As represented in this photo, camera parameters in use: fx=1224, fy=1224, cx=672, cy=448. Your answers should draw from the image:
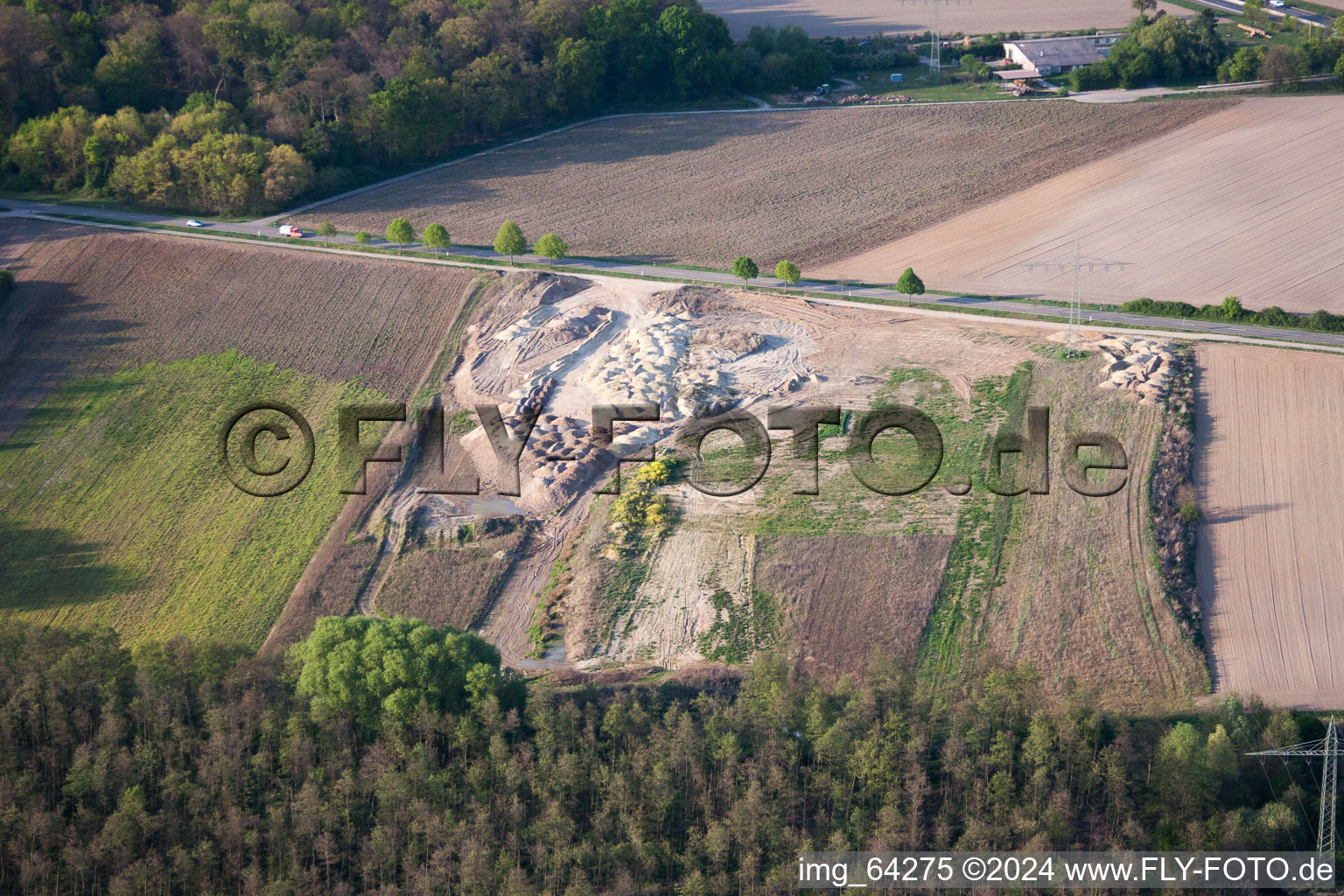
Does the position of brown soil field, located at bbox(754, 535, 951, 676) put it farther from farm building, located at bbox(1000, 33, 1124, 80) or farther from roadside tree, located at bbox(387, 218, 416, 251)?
farm building, located at bbox(1000, 33, 1124, 80)

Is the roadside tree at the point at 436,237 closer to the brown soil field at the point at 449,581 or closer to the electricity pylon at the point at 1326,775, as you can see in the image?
the brown soil field at the point at 449,581

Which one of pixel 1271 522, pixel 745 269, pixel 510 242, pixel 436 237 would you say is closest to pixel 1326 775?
pixel 1271 522

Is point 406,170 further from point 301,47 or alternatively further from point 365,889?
point 365,889

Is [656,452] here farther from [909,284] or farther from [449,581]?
[909,284]

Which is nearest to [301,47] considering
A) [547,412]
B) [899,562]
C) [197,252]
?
[197,252]

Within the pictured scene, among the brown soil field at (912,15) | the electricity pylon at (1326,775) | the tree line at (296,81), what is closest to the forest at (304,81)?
the tree line at (296,81)

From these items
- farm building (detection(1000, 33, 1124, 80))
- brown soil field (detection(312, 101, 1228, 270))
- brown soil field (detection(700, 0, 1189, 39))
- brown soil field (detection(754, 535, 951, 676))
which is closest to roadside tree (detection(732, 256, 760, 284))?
brown soil field (detection(312, 101, 1228, 270))
